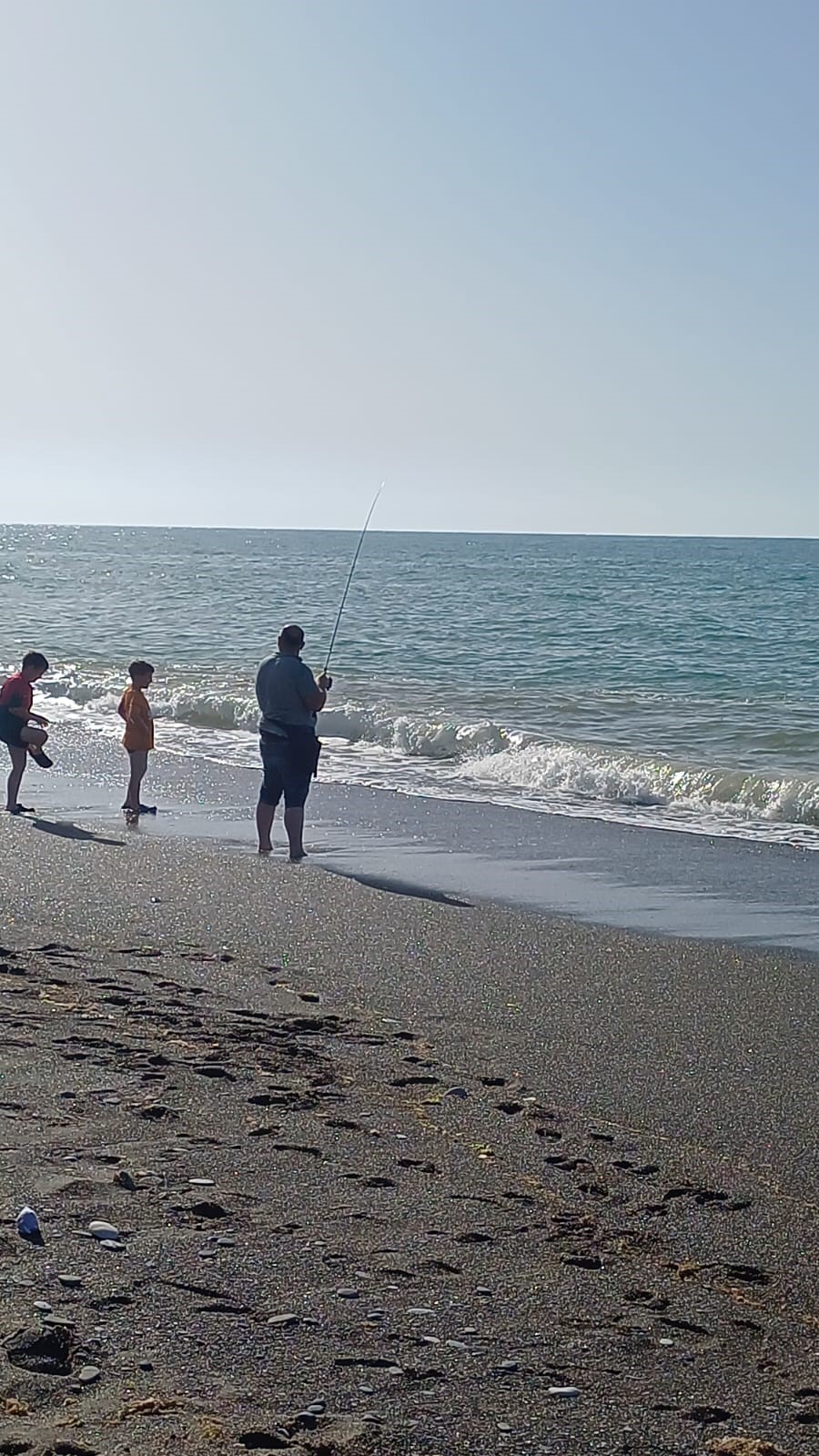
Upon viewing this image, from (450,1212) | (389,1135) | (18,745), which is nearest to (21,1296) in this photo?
(450,1212)

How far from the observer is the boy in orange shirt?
36.7 feet

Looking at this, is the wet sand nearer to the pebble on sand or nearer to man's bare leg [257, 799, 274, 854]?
the pebble on sand

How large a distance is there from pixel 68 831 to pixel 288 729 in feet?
5.58

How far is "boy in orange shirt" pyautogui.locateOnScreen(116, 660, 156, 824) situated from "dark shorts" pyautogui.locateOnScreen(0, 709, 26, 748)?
0.79 metres

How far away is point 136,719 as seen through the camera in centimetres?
1153

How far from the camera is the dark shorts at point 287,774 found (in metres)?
9.89

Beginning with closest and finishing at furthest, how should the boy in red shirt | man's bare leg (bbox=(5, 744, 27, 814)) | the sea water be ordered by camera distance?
1. man's bare leg (bbox=(5, 744, 27, 814))
2. the boy in red shirt
3. the sea water

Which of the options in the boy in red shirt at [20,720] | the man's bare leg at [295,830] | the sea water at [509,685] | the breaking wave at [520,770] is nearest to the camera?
the man's bare leg at [295,830]

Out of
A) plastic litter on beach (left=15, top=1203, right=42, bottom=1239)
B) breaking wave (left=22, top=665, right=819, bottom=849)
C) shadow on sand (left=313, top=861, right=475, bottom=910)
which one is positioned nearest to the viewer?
plastic litter on beach (left=15, top=1203, right=42, bottom=1239)

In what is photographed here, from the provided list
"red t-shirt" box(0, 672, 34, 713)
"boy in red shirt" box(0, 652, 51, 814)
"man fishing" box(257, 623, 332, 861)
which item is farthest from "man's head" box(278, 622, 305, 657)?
"red t-shirt" box(0, 672, 34, 713)

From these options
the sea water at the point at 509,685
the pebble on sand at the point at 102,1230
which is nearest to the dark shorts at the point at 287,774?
the sea water at the point at 509,685

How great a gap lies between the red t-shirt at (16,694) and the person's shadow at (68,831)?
1.28m

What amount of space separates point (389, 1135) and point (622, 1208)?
72 centimetres

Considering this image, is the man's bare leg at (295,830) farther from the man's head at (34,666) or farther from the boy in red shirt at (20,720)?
the man's head at (34,666)
